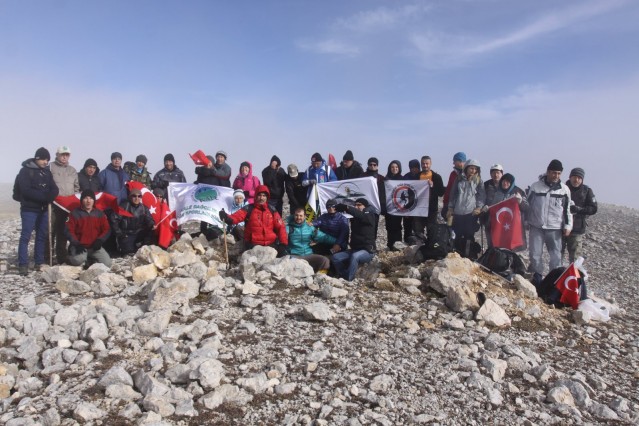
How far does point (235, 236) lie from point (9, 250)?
766cm

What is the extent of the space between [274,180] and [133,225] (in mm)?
3882

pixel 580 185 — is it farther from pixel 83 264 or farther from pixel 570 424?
pixel 83 264

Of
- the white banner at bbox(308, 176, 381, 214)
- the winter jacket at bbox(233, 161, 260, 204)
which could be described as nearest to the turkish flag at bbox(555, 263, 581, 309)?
the white banner at bbox(308, 176, 381, 214)

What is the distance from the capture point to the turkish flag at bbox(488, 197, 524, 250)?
34.3 ft

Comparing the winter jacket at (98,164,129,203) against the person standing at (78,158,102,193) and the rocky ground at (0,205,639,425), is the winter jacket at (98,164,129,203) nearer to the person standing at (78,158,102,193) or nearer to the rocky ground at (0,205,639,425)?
the person standing at (78,158,102,193)

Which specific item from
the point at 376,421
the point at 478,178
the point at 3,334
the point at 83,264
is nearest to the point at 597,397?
the point at 376,421

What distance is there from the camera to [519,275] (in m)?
9.45

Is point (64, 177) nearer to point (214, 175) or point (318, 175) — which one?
point (214, 175)

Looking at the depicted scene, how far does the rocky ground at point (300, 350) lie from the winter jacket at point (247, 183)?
3396mm

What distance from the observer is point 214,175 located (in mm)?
13078

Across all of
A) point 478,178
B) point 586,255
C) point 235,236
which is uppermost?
point 478,178

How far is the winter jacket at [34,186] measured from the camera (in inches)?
404

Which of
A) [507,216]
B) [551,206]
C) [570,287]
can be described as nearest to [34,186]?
[507,216]

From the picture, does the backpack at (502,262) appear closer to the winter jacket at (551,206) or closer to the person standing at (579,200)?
the winter jacket at (551,206)
